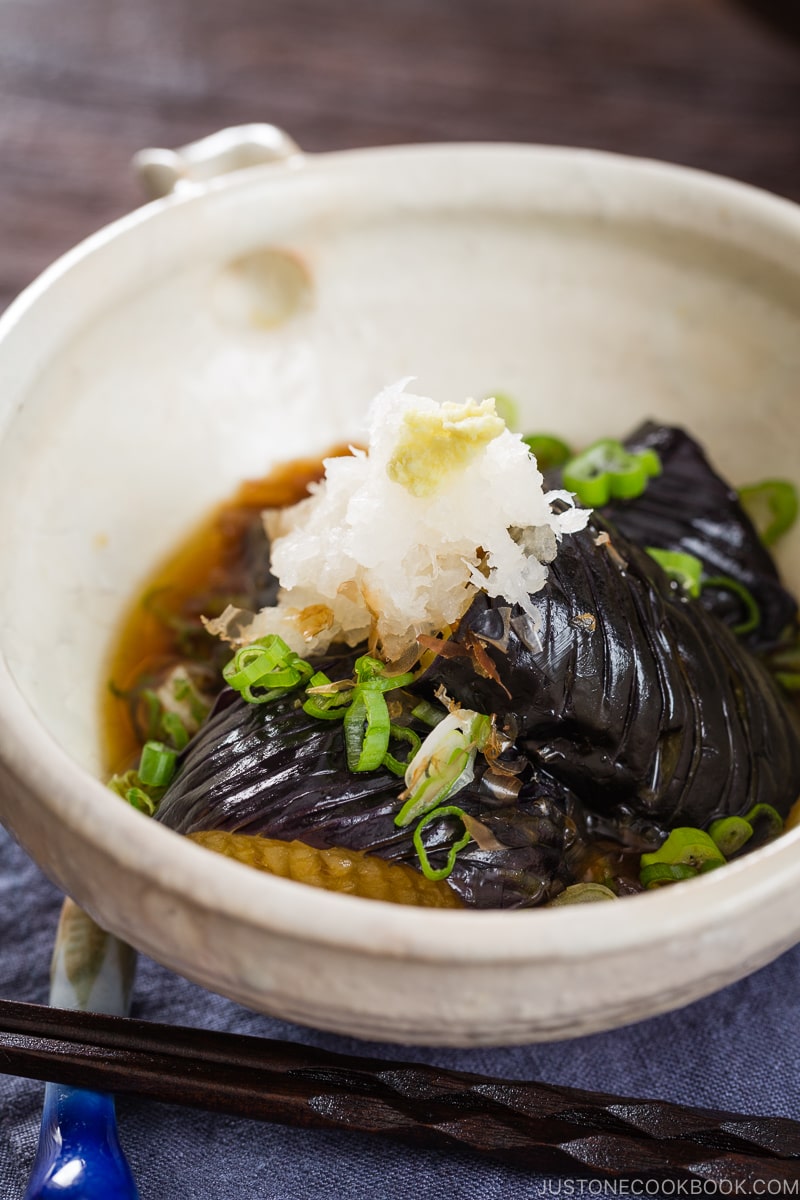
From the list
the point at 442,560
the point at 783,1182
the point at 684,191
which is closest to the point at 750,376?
the point at 684,191

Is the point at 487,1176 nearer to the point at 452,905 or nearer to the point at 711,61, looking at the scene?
the point at 452,905

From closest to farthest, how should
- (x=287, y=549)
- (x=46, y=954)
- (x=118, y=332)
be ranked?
(x=287, y=549) → (x=46, y=954) → (x=118, y=332)

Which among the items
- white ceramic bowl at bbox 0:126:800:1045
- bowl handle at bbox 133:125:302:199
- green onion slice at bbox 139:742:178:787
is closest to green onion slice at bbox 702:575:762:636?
white ceramic bowl at bbox 0:126:800:1045

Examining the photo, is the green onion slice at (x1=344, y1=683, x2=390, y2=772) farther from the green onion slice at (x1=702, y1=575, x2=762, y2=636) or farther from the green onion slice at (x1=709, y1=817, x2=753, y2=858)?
the green onion slice at (x1=702, y1=575, x2=762, y2=636)

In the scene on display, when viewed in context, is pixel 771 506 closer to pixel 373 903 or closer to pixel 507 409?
pixel 507 409

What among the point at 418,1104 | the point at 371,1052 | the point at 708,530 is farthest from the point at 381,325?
the point at 418,1104


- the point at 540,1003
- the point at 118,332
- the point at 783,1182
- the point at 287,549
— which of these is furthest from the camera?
the point at 118,332
